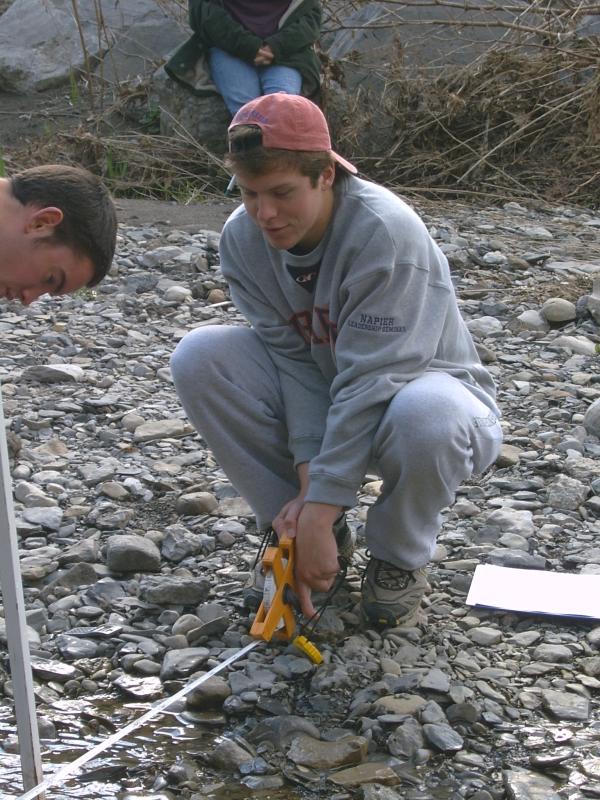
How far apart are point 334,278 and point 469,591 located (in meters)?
0.84

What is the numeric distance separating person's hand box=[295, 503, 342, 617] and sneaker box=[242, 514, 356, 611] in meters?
0.30

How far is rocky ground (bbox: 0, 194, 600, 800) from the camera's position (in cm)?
217

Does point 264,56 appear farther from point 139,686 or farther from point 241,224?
point 139,686

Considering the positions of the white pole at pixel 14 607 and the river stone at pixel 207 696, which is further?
the river stone at pixel 207 696

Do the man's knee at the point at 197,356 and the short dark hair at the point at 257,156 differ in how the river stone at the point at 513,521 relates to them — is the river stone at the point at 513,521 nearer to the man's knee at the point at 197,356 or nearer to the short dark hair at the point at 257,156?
the man's knee at the point at 197,356

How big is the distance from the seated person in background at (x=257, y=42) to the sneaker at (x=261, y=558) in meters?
4.24

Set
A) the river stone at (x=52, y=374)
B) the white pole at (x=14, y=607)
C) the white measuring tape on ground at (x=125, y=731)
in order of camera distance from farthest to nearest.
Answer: the river stone at (x=52, y=374) → the white measuring tape on ground at (x=125, y=731) → the white pole at (x=14, y=607)

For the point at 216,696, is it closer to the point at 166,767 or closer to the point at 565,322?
the point at 166,767

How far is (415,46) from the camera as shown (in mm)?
8031

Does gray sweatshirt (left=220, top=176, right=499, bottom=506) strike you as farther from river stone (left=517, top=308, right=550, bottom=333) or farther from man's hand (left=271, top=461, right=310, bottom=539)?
river stone (left=517, top=308, right=550, bottom=333)

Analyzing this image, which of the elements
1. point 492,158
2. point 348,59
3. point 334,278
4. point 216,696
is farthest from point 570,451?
point 348,59

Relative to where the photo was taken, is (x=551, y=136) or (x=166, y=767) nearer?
(x=166, y=767)

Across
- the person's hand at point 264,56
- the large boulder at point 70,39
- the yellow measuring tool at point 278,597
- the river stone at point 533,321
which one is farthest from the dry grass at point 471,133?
the yellow measuring tool at point 278,597

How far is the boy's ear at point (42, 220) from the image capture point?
7.50ft
